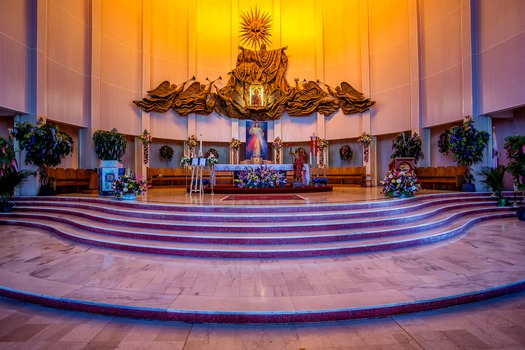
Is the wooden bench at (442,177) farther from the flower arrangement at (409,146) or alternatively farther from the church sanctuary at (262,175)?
the flower arrangement at (409,146)

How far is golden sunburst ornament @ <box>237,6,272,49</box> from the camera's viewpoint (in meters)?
17.4

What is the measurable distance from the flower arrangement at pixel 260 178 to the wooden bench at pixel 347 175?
5414mm

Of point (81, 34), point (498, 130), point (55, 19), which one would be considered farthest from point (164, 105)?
point (498, 130)

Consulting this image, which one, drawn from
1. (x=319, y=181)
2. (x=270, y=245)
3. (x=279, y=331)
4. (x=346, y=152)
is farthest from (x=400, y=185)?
(x=346, y=152)

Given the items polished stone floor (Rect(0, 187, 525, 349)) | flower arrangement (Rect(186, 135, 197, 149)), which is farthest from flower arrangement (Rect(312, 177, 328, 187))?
polished stone floor (Rect(0, 187, 525, 349))

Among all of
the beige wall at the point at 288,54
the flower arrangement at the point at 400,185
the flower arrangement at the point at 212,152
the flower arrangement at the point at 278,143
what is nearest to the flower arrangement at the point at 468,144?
the beige wall at the point at 288,54

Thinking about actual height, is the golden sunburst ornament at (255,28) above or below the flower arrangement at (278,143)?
above

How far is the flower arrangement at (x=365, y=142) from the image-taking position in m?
15.6

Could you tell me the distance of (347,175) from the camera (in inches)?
625

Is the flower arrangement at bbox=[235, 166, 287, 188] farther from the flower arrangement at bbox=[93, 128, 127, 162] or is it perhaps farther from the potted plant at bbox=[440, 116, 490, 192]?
the potted plant at bbox=[440, 116, 490, 192]

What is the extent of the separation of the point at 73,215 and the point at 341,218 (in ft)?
20.5

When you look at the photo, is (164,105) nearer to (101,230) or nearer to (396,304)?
(101,230)

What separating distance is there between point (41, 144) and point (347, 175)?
505 inches

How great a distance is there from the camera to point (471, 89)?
11.4 meters
